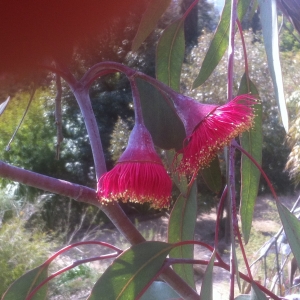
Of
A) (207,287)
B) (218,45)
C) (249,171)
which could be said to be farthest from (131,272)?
(218,45)

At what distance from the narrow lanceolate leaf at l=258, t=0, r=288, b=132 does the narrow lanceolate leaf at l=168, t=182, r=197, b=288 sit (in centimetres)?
20

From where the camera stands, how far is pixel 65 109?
3.57 metres

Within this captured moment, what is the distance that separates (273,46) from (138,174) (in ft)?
0.59

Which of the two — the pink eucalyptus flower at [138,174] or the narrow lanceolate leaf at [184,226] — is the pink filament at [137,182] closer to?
the pink eucalyptus flower at [138,174]

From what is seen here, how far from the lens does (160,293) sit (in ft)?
1.88

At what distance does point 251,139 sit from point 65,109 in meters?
3.14

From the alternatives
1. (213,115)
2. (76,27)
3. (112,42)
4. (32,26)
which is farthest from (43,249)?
(213,115)

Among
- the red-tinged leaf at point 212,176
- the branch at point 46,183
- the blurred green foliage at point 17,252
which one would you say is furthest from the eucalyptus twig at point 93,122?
the blurred green foliage at point 17,252

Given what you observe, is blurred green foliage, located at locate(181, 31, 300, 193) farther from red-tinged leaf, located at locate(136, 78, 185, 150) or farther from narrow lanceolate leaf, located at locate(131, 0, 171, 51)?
red-tinged leaf, located at locate(136, 78, 185, 150)

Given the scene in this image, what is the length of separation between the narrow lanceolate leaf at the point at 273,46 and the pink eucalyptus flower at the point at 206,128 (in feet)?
0.12

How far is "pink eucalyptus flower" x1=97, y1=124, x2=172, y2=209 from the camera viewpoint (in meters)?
0.37

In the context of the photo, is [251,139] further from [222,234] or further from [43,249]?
[222,234]

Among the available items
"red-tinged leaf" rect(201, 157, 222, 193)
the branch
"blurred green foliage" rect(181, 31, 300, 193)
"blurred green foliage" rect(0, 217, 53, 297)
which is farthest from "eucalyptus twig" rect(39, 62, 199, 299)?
"blurred green foliage" rect(181, 31, 300, 193)

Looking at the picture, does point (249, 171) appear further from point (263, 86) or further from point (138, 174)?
point (263, 86)
